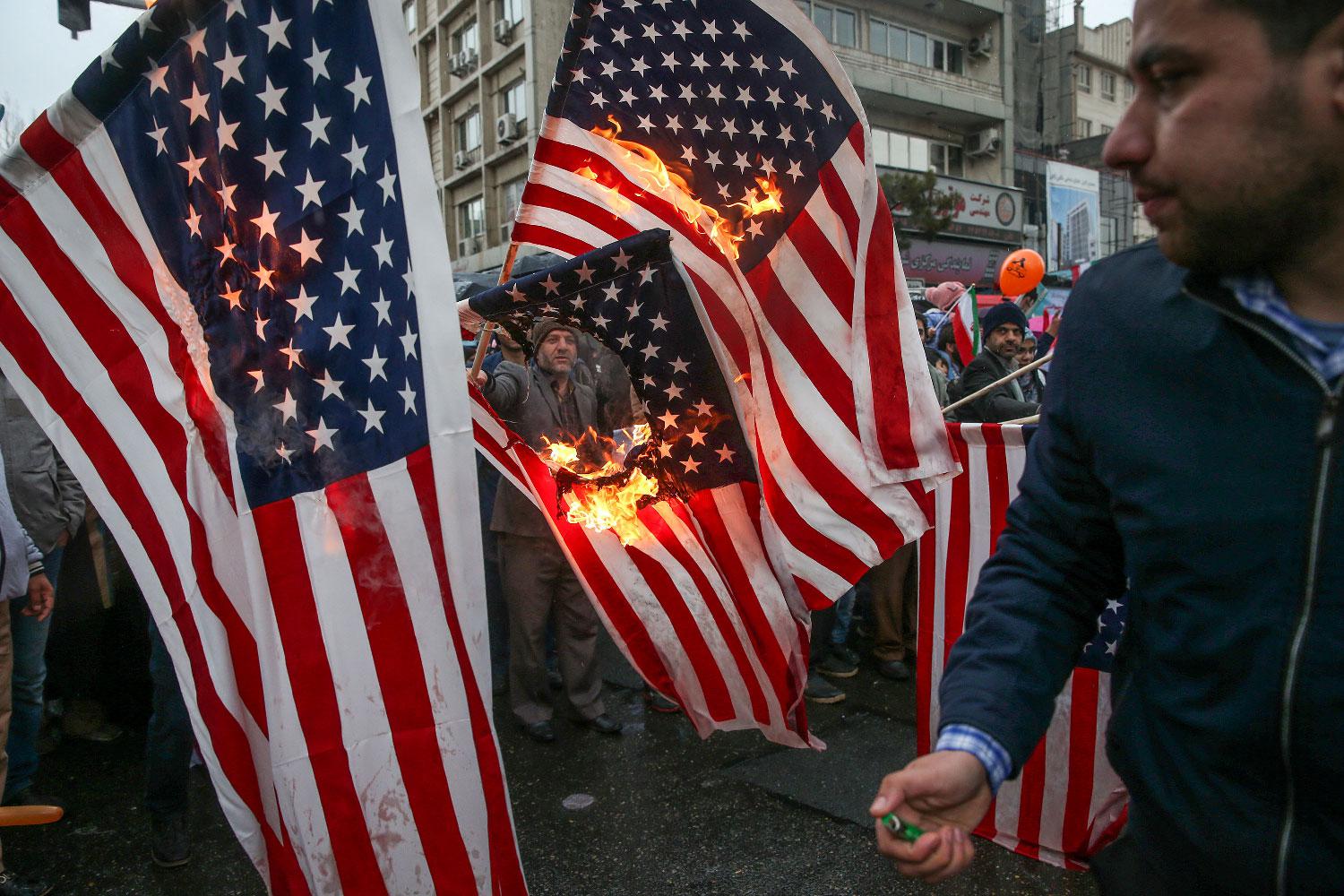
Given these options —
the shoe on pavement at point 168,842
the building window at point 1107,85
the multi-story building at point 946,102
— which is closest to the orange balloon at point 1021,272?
the shoe on pavement at point 168,842

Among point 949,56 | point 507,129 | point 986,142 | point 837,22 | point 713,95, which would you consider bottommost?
point 713,95

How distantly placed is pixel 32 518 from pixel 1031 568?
4428 mm

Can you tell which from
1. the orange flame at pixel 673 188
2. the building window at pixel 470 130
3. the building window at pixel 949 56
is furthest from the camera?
the building window at pixel 949 56

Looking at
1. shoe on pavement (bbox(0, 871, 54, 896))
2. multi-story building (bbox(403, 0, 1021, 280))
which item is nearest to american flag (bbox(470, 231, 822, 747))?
shoe on pavement (bbox(0, 871, 54, 896))

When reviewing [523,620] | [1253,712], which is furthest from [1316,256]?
[523,620]

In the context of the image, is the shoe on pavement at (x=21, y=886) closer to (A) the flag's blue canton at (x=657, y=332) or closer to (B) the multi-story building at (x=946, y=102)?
(A) the flag's blue canton at (x=657, y=332)

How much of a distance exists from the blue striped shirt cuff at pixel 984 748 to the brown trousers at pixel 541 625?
3.67 m

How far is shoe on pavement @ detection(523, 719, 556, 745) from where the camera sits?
474 centimetres

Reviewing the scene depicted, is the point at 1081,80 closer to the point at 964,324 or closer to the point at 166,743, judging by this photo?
the point at 964,324

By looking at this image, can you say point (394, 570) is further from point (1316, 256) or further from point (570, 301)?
point (1316, 256)

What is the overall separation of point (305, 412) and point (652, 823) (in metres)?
2.48

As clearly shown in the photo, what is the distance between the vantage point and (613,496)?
3.28 metres

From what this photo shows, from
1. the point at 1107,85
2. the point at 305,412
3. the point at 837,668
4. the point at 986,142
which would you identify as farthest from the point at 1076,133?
the point at 305,412

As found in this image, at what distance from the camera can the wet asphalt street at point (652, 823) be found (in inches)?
133
